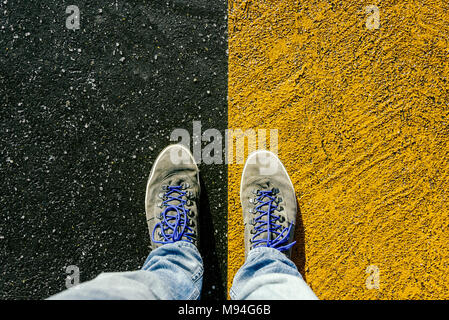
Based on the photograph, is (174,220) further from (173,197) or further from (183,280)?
(183,280)

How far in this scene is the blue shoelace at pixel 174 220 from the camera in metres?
1.70

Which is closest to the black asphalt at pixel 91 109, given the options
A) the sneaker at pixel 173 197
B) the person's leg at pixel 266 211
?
the sneaker at pixel 173 197

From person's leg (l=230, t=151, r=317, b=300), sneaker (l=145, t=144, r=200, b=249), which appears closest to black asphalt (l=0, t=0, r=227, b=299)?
sneaker (l=145, t=144, r=200, b=249)

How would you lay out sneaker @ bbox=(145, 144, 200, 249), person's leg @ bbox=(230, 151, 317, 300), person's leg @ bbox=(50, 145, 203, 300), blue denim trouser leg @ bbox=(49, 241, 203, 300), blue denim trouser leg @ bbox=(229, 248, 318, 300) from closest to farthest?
blue denim trouser leg @ bbox=(49, 241, 203, 300) < blue denim trouser leg @ bbox=(229, 248, 318, 300) < person's leg @ bbox=(50, 145, 203, 300) < person's leg @ bbox=(230, 151, 317, 300) < sneaker @ bbox=(145, 144, 200, 249)

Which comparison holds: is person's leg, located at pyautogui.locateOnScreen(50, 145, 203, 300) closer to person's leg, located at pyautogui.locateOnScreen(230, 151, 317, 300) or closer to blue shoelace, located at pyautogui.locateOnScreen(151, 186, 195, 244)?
blue shoelace, located at pyautogui.locateOnScreen(151, 186, 195, 244)

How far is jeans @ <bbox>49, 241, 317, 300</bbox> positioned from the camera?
118 cm

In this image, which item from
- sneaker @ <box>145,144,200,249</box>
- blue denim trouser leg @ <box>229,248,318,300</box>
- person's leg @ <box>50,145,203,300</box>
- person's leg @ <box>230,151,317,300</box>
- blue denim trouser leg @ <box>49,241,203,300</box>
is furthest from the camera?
sneaker @ <box>145,144,200,249</box>

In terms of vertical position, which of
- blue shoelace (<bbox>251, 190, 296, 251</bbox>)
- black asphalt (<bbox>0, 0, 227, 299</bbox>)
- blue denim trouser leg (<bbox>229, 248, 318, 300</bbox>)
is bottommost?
blue denim trouser leg (<bbox>229, 248, 318, 300</bbox>)

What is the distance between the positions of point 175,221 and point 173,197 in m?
0.15

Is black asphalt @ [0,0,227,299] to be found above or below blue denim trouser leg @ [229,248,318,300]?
above

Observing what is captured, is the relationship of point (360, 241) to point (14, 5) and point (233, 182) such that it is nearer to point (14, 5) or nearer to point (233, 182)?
point (233, 182)

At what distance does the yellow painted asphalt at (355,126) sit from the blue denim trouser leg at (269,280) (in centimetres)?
19

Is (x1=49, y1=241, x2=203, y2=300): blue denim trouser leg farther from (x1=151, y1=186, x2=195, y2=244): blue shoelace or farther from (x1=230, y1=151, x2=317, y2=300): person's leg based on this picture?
(x1=230, y1=151, x2=317, y2=300): person's leg

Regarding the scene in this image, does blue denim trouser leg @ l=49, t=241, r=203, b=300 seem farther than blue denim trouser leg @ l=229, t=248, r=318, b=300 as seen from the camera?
No
